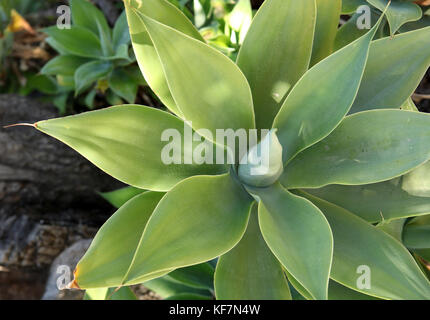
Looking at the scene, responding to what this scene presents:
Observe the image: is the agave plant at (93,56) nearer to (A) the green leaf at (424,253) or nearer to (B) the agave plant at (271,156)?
(B) the agave plant at (271,156)

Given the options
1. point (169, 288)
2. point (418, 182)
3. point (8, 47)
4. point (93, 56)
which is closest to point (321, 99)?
point (418, 182)

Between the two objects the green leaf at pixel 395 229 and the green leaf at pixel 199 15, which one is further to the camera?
the green leaf at pixel 199 15

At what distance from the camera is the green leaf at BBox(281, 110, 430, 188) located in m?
0.62

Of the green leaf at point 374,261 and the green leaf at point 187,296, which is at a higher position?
the green leaf at point 374,261

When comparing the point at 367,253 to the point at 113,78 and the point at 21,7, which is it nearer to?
the point at 113,78

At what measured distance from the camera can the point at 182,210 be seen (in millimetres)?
627

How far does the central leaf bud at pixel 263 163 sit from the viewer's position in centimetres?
62

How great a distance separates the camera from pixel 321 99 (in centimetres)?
66

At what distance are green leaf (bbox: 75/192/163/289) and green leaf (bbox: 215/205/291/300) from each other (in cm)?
15

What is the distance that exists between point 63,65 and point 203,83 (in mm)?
819

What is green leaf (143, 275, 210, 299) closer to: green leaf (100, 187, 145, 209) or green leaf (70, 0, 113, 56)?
green leaf (100, 187, 145, 209)

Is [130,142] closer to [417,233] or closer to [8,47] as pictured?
[417,233]

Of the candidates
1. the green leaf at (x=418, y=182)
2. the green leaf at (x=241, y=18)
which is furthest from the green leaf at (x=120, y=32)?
the green leaf at (x=418, y=182)

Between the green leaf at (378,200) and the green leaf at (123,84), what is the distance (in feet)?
2.24
